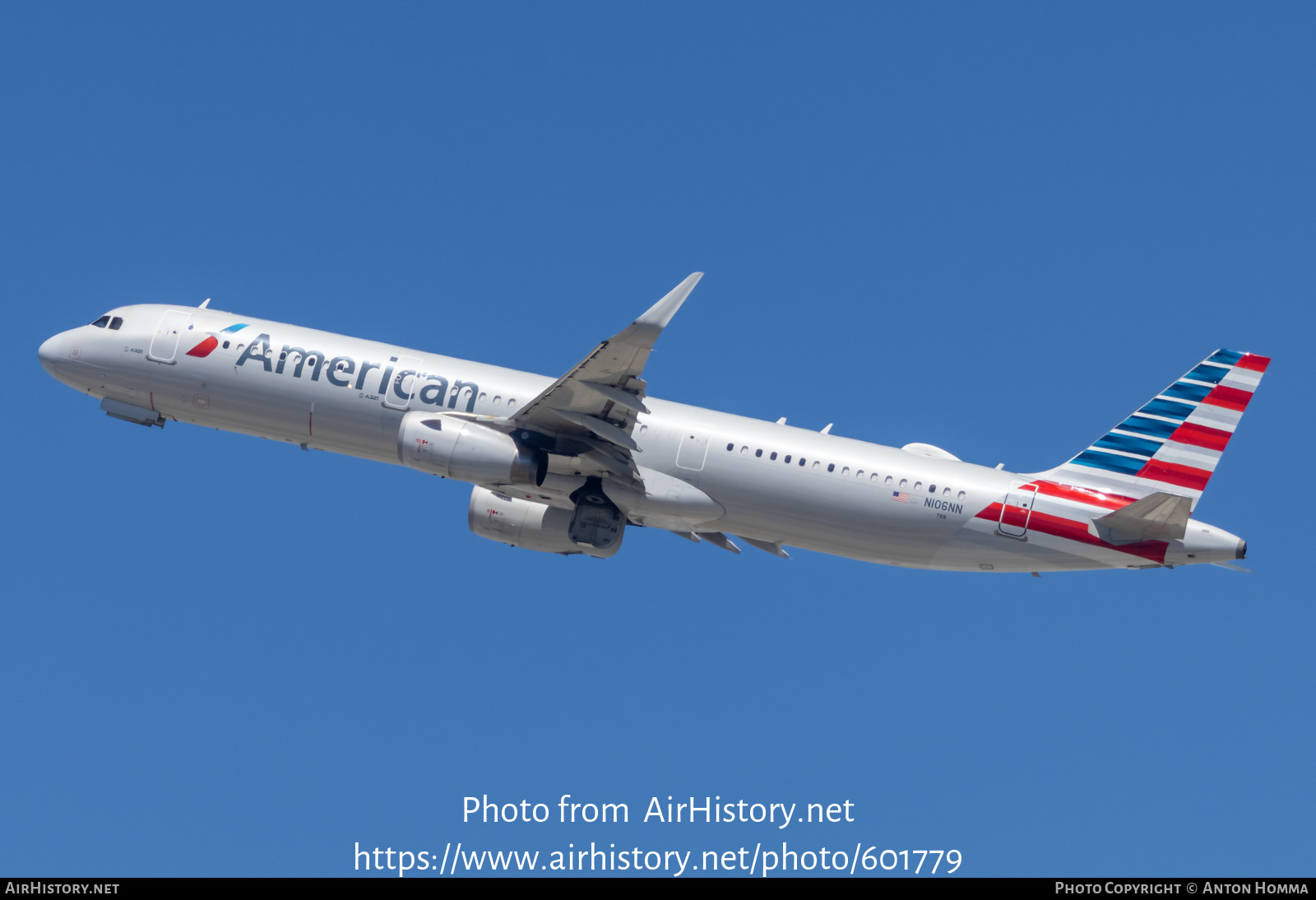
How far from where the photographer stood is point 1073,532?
1439 inches

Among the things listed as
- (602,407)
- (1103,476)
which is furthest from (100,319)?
(1103,476)

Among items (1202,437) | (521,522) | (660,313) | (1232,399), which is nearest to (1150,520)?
(1202,437)

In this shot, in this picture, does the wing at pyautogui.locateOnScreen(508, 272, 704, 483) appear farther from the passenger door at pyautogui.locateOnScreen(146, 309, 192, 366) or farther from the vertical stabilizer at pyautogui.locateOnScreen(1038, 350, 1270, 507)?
the vertical stabilizer at pyautogui.locateOnScreen(1038, 350, 1270, 507)

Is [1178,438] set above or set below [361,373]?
above

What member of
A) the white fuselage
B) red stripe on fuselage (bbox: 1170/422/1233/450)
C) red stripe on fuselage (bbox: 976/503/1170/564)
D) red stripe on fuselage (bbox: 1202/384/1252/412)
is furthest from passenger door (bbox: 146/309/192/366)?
red stripe on fuselage (bbox: 1202/384/1252/412)

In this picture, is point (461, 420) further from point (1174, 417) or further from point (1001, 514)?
point (1174, 417)

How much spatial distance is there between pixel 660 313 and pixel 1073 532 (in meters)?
12.9

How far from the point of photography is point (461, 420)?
121 feet

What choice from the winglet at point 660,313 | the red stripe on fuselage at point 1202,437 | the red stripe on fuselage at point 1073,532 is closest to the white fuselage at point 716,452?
the red stripe on fuselage at point 1073,532

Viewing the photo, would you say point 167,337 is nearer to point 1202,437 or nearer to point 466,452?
point 466,452

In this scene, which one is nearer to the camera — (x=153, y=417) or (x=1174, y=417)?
(x=1174, y=417)

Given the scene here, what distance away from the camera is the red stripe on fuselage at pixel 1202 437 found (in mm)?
37531

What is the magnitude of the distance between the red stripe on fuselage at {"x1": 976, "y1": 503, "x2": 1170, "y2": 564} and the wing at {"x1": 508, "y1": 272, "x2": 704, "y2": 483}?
31.8 ft
